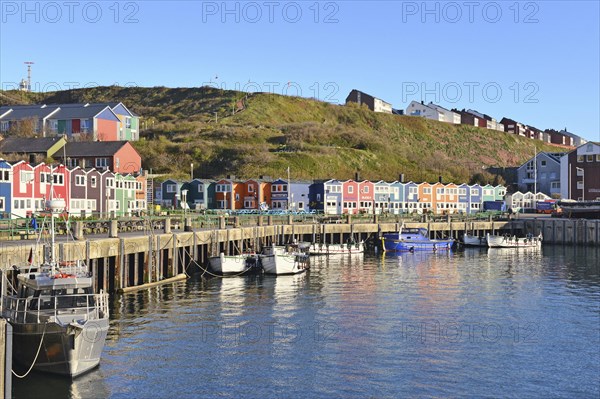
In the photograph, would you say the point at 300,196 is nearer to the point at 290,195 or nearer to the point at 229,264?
the point at 290,195

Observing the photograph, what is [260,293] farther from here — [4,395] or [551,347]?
[4,395]

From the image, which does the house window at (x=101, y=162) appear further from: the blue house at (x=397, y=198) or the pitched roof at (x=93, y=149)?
the blue house at (x=397, y=198)

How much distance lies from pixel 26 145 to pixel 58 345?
78.8m

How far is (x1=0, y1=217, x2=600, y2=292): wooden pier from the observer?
4688 centimetres

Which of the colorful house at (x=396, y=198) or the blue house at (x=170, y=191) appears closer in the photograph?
the blue house at (x=170, y=191)

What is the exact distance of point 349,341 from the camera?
123 feet

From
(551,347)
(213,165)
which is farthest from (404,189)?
(551,347)

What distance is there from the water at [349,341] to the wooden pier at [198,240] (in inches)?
112

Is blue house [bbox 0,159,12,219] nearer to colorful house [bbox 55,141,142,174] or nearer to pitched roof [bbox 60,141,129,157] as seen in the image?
colorful house [bbox 55,141,142,174]

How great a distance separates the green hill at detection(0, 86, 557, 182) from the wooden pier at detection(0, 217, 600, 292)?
41.0 m

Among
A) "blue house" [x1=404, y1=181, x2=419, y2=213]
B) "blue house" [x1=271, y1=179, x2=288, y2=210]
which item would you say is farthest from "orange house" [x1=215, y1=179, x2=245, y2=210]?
"blue house" [x1=404, y1=181, x2=419, y2=213]

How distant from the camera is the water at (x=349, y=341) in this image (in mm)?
29797

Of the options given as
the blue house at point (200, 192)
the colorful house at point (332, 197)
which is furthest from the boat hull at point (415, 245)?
the blue house at point (200, 192)

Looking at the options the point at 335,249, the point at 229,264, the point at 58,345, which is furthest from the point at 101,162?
the point at 58,345
